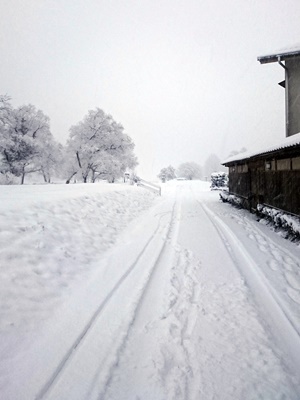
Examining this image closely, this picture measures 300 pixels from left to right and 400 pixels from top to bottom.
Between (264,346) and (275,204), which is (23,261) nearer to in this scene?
(264,346)

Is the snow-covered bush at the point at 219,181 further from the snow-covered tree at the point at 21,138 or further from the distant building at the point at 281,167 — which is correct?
the snow-covered tree at the point at 21,138

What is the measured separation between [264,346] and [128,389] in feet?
5.61

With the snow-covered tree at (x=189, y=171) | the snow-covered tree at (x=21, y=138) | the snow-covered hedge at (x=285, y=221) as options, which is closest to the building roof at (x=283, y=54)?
the snow-covered hedge at (x=285, y=221)

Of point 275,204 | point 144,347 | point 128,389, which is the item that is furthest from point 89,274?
point 275,204

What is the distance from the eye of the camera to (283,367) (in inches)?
91.9

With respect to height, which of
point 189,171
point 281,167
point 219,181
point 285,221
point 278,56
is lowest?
point 285,221

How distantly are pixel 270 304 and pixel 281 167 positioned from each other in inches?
268

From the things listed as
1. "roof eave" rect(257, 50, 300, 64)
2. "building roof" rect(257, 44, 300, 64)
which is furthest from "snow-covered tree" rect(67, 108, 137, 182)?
"building roof" rect(257, 44, 300, 64)

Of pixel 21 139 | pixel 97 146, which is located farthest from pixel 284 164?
pixel 21 139

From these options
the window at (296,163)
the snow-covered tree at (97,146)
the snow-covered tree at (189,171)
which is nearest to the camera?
the window at (296,163)

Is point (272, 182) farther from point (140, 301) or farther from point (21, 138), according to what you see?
point (21, 138)

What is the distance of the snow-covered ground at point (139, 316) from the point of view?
216 cm

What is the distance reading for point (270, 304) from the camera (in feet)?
11.3

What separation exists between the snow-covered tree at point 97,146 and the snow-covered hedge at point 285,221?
18275mm
